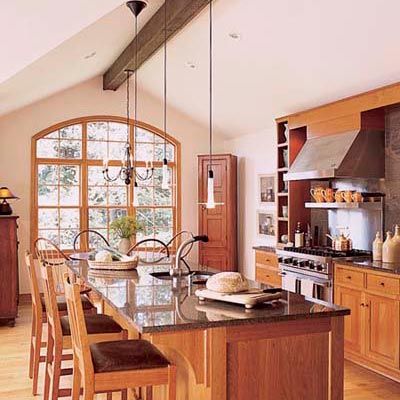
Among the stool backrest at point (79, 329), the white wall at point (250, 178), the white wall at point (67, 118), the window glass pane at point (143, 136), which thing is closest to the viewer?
the stool backrest at point (79, 329)

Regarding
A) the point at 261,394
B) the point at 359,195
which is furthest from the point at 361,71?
the point at 261,394

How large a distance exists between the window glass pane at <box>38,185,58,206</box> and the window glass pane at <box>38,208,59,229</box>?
9 cm


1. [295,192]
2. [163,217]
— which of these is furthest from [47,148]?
[295,192]

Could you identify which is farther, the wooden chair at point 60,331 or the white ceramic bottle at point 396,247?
the white ceramic bottle at point 396,247

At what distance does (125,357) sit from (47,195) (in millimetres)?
5745

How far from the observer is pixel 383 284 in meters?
4.61

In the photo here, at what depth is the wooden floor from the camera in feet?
14.0

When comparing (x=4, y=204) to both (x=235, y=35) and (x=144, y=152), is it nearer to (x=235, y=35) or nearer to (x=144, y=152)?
(x=144, y=152)

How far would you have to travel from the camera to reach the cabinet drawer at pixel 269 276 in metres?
6.52

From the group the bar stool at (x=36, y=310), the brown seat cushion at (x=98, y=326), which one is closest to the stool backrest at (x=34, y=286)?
the bar stool at (x=36, y=310)

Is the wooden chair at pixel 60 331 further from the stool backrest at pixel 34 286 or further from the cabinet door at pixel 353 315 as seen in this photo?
the cabinet door at pixel 353 315

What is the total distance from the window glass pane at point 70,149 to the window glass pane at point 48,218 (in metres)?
0.83

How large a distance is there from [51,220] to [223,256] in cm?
263

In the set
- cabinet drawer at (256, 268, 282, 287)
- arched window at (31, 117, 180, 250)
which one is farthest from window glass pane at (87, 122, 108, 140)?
cabinet drawer at (256, 268, 282, 287)
